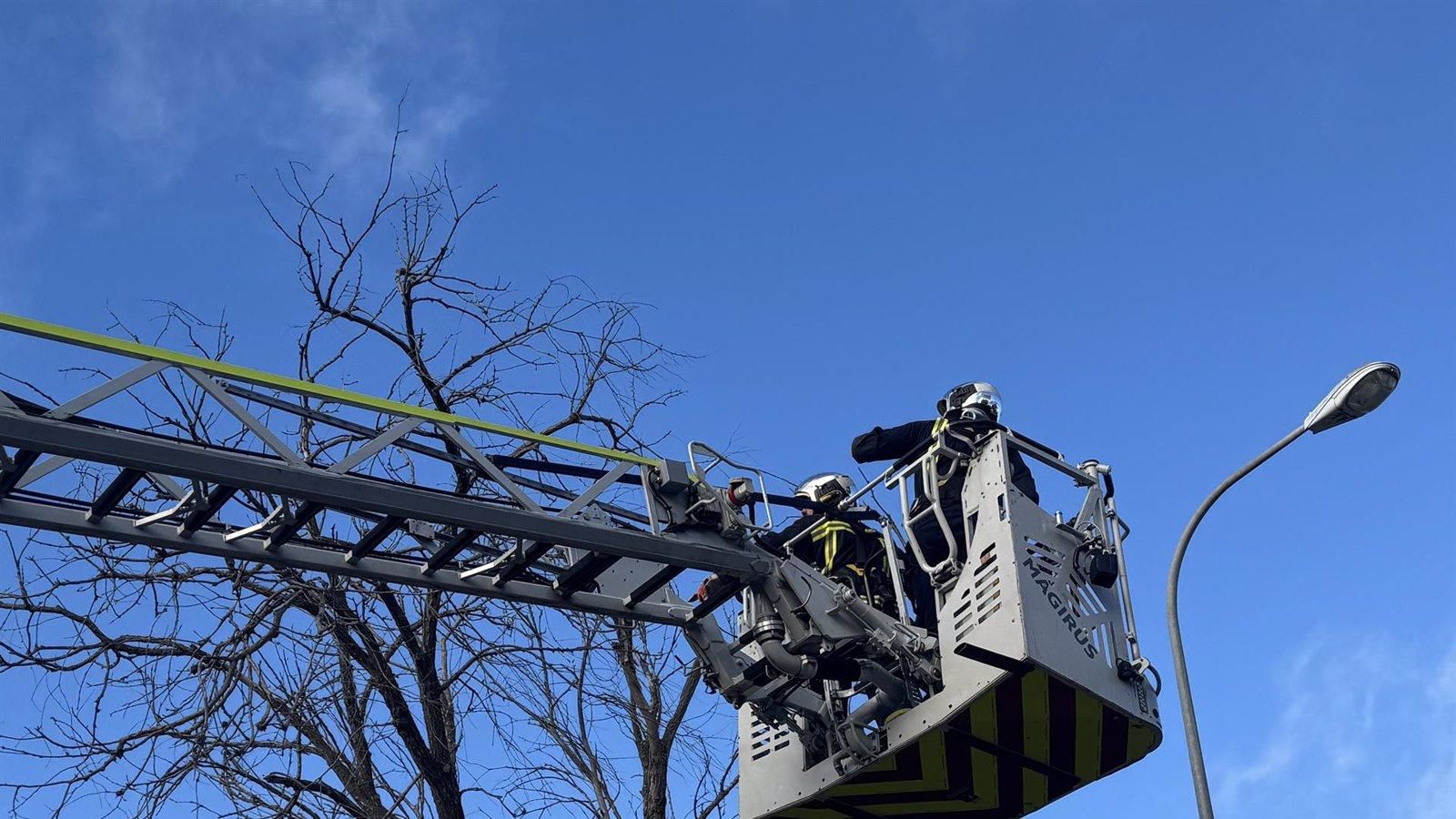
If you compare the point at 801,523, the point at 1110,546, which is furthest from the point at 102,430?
the point at 1110,546

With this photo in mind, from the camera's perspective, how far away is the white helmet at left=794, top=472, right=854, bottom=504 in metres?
11.0

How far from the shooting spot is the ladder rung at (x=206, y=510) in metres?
8.22

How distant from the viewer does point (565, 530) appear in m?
8.72

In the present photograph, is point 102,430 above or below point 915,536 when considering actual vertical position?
below

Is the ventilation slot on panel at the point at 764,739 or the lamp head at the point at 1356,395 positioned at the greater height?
the lamp head at the point at 1356,395

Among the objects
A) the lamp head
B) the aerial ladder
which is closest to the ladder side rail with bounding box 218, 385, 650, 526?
the aerial ladder

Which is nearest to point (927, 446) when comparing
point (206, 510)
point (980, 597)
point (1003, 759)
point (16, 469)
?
point (980, 597)

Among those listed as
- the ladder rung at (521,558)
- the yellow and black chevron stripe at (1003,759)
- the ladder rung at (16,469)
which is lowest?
the yellow and black chevron stripe at (1003,759)

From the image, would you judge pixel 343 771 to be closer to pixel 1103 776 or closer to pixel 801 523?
pixel 801 523

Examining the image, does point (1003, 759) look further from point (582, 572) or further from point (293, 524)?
point (293, 524)

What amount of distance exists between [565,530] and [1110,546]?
10.5ft

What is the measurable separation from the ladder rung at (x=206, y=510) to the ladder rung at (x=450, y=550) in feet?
3.65

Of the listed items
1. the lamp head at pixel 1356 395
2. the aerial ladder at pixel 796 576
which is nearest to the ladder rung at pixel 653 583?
the aerial ladder at pixel 796 576

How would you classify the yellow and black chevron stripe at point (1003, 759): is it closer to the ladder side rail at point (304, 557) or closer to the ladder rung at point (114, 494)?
the ladder side rail at point (304, 557)
